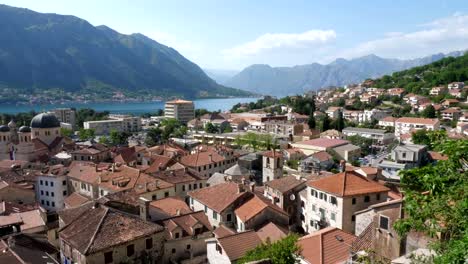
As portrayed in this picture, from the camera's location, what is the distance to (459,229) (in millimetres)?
9172

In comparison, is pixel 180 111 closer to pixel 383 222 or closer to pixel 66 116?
pixel 66 116

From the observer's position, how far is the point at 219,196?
37719 millimetres

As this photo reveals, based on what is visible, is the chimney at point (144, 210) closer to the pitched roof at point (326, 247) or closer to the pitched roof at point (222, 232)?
the pitched roof at point (222, 232)

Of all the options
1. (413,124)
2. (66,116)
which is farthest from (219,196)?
(66,116)

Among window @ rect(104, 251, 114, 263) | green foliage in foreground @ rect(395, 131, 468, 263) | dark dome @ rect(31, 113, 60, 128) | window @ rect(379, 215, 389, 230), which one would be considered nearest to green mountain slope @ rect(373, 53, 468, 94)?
dark dome @ rect(31, 113, 60, 128)

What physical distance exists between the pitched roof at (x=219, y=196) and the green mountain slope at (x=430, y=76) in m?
140

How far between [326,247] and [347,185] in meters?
9.65

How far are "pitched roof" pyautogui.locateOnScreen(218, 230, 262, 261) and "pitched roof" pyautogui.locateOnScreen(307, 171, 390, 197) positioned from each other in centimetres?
868

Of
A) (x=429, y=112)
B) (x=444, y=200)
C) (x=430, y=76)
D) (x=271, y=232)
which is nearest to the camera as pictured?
(x=444, y=200)

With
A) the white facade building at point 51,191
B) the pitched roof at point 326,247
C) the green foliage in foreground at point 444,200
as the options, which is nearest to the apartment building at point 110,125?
the white facade building at point 51,191

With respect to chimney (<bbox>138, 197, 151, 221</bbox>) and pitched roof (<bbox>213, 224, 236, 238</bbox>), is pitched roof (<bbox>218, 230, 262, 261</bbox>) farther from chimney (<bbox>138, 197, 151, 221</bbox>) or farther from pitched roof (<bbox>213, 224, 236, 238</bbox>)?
chimney (<bbox>138, 197, 151, 221</bbox>)

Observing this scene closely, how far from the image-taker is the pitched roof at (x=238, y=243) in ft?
85.8

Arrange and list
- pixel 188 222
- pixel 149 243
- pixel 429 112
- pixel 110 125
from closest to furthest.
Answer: pixel 149 243 → pixel 188 222 → pixel 429 112 → pixel 110 125

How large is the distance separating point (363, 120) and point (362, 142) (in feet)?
150
